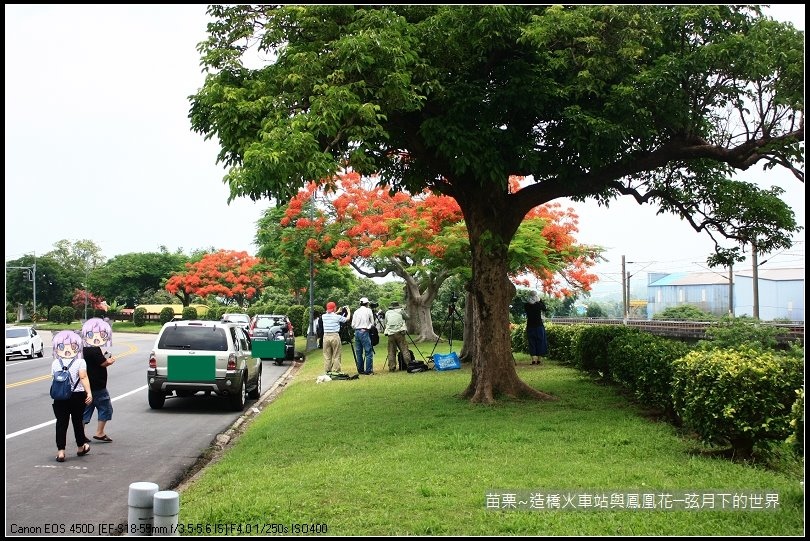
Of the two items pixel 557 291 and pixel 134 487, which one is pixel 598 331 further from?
pixel 134 487

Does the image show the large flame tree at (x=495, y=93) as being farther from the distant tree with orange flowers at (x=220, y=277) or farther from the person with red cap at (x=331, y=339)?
the distant tree with orange flowers at (x=220, y=277)

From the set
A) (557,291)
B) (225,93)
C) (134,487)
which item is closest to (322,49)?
(225,93)

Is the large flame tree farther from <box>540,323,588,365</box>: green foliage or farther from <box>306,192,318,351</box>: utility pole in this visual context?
<box>306,192,318,351</box>: utility pole

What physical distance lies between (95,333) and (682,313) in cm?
2808

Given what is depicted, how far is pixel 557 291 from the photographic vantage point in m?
26.7

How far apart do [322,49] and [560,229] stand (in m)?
12.9

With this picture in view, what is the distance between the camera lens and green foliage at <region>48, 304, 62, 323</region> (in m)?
67.1

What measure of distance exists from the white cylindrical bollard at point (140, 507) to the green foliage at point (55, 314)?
222ft

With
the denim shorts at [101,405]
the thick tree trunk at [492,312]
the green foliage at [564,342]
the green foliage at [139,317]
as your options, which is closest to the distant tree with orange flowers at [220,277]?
the green foliage at [139,317]

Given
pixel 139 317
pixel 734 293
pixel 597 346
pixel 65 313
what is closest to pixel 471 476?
pixel 597 346

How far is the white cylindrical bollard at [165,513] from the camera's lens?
5180 millimetres

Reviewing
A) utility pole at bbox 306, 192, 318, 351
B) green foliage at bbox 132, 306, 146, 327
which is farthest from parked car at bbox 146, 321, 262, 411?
green foliage at bbox 132, 306, 146, 327

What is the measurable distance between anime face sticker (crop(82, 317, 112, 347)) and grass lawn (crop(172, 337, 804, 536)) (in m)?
2.52

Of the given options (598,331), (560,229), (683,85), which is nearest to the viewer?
(683,85)
